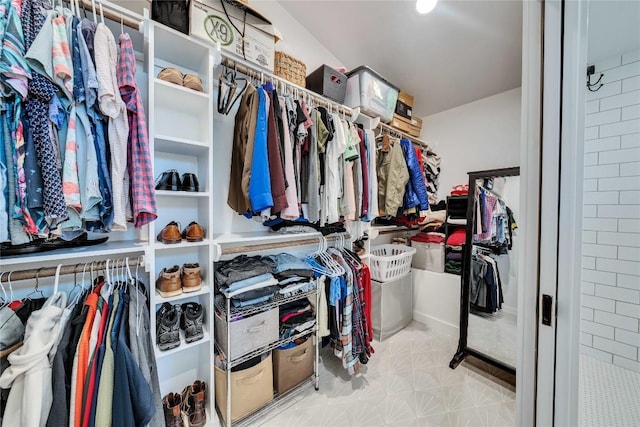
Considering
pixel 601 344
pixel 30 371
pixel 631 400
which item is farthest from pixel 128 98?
pixel 631 400

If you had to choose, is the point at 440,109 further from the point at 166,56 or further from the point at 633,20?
the point at 166,56

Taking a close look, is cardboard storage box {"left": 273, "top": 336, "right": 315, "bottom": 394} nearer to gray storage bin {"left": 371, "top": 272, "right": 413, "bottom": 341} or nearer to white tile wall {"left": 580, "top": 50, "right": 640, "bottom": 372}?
gray storage bin {"left": 371, "top": 272, "right": 413, "bottom": 341}

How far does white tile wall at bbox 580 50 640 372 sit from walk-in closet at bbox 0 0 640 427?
0.01 metres

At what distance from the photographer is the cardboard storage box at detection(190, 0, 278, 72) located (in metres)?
1.17

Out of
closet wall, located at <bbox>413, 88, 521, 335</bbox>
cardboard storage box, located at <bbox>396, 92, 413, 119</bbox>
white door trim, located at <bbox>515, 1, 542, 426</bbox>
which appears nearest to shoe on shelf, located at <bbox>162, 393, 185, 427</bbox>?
white door trim, located at <bbox>515, 1, 542, 426</bbox>

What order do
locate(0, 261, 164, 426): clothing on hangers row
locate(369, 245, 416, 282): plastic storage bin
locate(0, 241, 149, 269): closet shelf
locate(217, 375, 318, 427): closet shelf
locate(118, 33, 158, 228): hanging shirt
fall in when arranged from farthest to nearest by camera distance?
locate(369, 245, 416, 282): plastic storage bin < locate(217, 375, 318, 427): closet shelf < locate(118, 33, 158, 228): hanging shirt < locate(0, 241, 149, 269): closet shelf < locate(0, 261, 164, 426): clothing on hangers row

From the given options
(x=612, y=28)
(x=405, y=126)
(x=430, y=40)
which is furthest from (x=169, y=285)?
Result: (x=430, y=40)

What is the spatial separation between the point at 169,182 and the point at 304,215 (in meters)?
0.77

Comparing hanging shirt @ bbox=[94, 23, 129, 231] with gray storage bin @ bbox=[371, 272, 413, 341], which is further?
gray storage bin @ bbox=[371, 272, 413, 341]

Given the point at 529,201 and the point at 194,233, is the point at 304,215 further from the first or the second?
the point at 529,201

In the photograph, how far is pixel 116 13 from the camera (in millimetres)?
985

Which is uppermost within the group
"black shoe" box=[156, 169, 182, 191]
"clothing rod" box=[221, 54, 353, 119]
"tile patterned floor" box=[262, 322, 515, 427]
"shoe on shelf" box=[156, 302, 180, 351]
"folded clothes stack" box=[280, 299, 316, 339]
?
"clothing rod" box=[221, 54, 353, 119]

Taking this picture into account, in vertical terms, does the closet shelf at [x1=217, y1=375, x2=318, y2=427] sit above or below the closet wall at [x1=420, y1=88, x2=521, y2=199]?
below

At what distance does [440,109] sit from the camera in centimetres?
260
